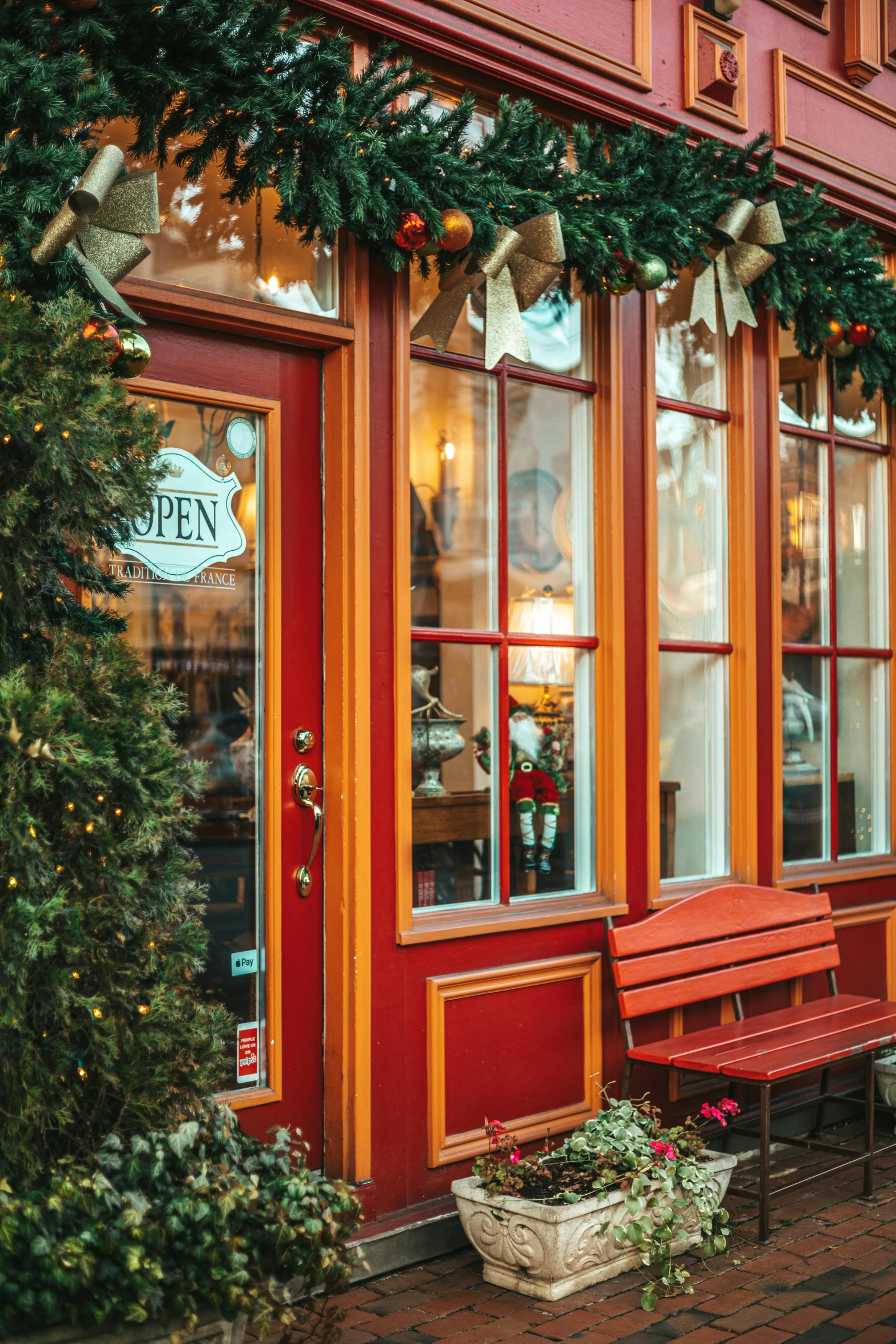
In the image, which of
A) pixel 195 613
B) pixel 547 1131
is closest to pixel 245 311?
pixel 195 613

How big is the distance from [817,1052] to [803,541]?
2.44 m

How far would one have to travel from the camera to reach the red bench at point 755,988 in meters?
4.30

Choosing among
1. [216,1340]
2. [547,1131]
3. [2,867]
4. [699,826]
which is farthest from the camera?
[699,826]

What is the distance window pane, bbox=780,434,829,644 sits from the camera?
19.1ft

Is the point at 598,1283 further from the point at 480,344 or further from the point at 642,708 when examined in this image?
the point at 480,344

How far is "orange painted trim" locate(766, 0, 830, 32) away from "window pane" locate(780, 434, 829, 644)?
180cm

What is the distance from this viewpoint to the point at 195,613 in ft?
12.6

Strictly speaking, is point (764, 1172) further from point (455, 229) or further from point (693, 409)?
point (455, 229)

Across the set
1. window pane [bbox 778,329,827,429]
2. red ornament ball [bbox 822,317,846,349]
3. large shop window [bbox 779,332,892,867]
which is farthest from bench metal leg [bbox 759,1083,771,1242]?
red ornament ball [bbox 822,317,846,349]

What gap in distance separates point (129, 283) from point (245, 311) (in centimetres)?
39

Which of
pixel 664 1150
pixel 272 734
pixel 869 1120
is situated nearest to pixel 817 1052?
pixel 869 1120

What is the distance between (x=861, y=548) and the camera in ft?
20.8

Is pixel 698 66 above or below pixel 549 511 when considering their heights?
above

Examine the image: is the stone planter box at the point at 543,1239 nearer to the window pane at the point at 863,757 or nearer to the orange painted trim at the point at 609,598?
the orange painted trim at the point at 609,598
